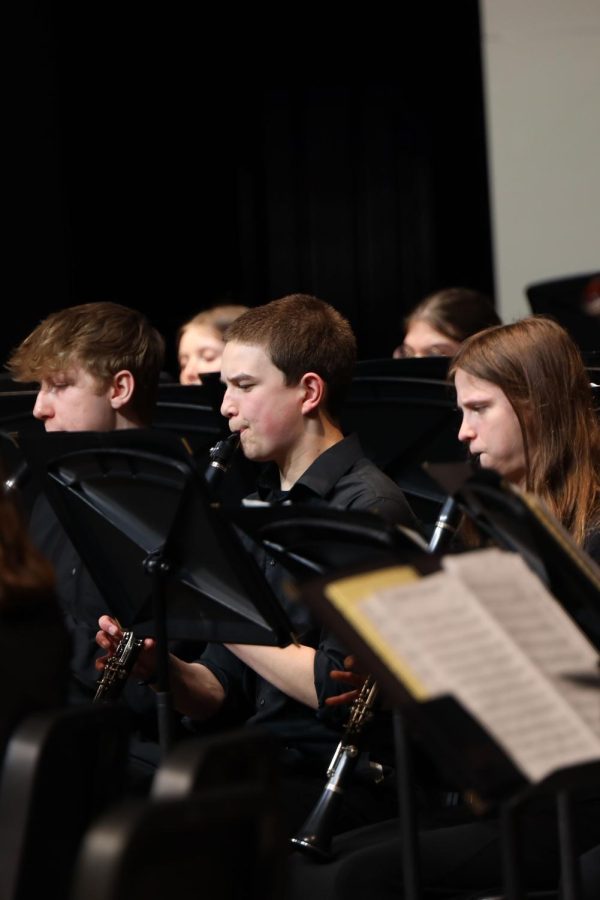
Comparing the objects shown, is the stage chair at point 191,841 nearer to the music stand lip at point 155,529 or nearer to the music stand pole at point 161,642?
the music stand lip at point 155,529

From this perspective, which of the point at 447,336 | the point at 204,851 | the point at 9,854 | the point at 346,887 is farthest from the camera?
the point at 447,336

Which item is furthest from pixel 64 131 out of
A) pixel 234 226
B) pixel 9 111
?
pixel 234 226

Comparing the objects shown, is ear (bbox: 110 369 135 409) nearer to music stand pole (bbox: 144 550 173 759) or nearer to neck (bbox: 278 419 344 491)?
neck (bbox: 278 419 344 491)

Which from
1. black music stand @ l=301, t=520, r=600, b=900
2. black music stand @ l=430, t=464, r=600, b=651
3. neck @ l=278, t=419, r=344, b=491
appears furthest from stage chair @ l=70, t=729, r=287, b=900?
neck @ l=278, t=419, r=344, b=491

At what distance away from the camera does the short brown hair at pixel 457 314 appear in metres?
3.55

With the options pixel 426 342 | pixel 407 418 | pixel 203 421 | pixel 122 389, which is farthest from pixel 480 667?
pixel 426 342

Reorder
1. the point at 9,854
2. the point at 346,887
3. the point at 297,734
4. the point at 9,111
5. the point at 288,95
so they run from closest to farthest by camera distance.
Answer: the point at 9,854, the point at 346,887, the point at 297,734, the point at 9,111, the point at 288,95

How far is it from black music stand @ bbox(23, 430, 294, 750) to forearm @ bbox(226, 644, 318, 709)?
13cm

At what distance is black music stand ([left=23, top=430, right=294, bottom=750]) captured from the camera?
6.29ft

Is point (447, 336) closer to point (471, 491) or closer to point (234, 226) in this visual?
point (234, 226)

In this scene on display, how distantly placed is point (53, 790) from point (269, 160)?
4.13 meters

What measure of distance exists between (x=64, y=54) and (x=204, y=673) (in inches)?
116

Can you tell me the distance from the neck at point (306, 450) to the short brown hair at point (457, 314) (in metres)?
1.09

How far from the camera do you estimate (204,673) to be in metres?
2.44
